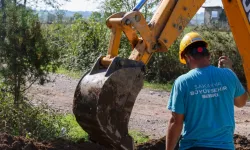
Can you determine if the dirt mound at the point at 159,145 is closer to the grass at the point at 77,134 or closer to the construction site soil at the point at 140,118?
the construction site soil at the point at 140,118

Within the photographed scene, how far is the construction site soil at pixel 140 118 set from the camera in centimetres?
744

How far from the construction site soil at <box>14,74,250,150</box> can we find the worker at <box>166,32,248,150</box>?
3147 millimetres

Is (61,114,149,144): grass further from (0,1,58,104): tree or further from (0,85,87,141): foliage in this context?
(0,1,58,104): tree

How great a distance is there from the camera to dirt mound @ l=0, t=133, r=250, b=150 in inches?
280

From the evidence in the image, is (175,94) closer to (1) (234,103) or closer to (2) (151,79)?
(1) (234,103)

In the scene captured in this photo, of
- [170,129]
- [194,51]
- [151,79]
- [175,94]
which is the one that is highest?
[194,51]

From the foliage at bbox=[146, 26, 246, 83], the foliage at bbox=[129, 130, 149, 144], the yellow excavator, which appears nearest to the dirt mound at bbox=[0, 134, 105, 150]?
the yellow excavator

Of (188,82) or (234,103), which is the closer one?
(188,82)

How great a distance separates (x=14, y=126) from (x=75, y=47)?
42.4 feet

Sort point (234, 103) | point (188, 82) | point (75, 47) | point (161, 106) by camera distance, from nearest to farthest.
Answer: point (188, 82) → point (234, 103) → point (161, 106) → point (75, 47)

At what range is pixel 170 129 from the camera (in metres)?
4.61

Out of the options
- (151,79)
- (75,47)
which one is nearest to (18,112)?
(151,79)

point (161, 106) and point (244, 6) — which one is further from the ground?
point (244, 6)

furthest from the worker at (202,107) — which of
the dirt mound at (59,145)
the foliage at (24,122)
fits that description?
the foliage at (24,122)
